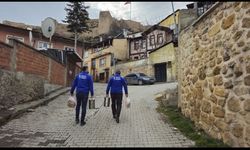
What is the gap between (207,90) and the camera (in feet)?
20.2

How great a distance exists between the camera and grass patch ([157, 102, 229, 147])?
17.5ft

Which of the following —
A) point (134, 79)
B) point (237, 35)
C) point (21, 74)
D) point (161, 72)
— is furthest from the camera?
point (161, 72)

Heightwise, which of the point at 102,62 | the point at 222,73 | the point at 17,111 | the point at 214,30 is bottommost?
the point at 17,111

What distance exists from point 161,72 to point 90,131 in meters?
26.2

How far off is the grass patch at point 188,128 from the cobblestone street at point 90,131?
199mm

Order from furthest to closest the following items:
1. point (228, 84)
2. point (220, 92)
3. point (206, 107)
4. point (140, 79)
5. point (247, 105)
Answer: point (140, 79)
point (206, 107)
point (220, 92)
point (228, 84)
point (247, 105)

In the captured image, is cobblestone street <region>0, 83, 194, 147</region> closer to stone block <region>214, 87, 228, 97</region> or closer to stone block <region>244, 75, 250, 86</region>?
stone block <region>214, 87, 228, 97</region>

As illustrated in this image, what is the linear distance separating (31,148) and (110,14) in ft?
222

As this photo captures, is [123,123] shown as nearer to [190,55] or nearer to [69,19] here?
[190,55]

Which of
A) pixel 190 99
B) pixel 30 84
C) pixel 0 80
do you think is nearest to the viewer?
pixel 190 99

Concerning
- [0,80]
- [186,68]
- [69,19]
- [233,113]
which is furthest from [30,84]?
[69,19]

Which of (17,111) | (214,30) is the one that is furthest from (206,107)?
(17,111)

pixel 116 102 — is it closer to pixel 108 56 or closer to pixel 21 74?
pixel 21 74

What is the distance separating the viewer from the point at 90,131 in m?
6.84
